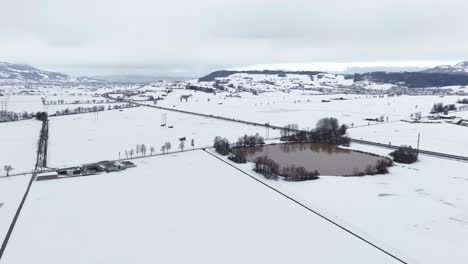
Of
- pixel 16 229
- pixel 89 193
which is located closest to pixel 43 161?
pixel 89 193

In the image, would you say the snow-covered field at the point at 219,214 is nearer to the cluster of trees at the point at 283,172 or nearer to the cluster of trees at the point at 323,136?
the cluster of trees at the point at 283,172

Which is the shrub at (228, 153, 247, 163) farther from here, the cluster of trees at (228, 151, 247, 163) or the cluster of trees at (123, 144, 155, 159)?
the cluster of trees at (123, 144, 155, 159)

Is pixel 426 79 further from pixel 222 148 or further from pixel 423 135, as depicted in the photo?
pixel 222 148

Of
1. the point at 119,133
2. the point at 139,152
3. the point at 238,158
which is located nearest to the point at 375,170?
the point at 238,158

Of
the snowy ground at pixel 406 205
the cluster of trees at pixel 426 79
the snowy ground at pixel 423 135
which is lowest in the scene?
the snowy ground at pixel 406 205

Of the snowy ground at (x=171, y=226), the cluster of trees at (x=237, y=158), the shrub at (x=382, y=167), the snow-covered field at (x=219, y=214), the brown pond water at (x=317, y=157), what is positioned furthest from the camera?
the cluster of trees at (x=237, y=158)

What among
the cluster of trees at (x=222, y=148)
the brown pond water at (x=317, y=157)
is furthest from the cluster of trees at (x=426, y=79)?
the cluster of trees at (x=222, y=148)
